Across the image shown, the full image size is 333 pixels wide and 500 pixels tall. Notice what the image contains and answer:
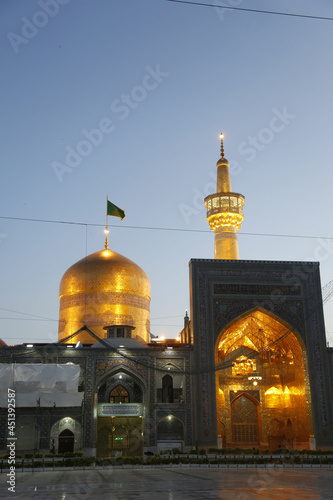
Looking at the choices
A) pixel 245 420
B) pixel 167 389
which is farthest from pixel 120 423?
pixel 245 420

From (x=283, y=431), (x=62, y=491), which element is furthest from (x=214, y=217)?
(x=62, y=491)

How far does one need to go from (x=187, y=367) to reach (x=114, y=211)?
335 inches

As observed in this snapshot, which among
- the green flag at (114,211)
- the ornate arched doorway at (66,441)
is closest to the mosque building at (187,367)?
the ornate arched doorway at (66,441)

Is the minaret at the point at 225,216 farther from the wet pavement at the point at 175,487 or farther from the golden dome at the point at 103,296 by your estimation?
the wet pavement at the point at 175,487

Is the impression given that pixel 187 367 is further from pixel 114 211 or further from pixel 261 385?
pixel 114 211

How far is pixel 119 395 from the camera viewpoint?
20859mm

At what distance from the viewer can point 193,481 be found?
10.8m

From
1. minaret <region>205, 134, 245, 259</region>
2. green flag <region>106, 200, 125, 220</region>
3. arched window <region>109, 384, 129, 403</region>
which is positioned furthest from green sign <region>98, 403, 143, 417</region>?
green flag <region>106, 200, 125, 220</region>

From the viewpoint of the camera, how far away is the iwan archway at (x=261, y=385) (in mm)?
21828

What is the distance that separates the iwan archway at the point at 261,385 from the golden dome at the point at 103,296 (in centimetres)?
427

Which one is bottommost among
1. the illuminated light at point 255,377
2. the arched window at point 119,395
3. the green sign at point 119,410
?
the green sign at point 119,410

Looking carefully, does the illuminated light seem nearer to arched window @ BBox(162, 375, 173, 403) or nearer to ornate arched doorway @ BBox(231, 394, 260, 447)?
Answer: ornate arched doorway @ BBox(231, 394, 260, 447)

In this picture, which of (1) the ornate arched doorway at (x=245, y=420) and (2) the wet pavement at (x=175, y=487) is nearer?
(2) the wet pavement at (x=175, y=487)

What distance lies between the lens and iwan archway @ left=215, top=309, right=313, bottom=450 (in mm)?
21828
